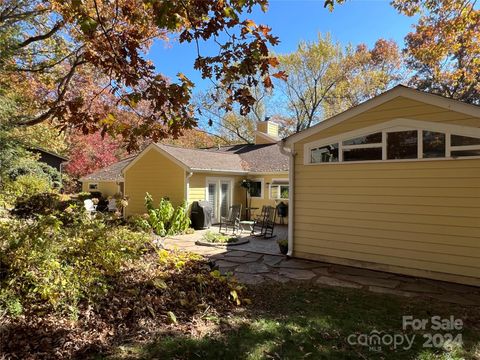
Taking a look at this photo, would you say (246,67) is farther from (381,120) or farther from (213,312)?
(381,120)

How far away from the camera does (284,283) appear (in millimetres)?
6145

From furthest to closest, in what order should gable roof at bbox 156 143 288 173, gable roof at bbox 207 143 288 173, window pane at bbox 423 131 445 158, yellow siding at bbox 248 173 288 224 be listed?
1. gable roof at bbox 207 143 288 173
2. yellow siding at bbox 248 173 288 224
3. gable roof at bbox 156 143 288 173
4. window pane at bbox 423 131 445 158

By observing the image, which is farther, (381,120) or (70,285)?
(381,120)

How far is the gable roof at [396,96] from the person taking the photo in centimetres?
609

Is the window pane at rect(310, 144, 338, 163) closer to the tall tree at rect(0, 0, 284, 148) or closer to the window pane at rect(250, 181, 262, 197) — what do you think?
the tall tree at rect(0, 0, 284, 148)

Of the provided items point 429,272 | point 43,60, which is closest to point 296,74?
point 43,60

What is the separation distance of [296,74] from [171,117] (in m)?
22.9

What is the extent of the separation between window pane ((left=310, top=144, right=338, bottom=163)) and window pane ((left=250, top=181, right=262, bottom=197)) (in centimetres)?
799

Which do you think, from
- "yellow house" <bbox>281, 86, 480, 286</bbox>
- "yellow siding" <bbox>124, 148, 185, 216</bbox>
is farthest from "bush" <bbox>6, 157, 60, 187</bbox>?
"yellow house" <bbox>281, 86, 480, 286</bbox>

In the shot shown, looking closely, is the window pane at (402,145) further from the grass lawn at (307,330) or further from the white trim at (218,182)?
the white trim at (218,182)

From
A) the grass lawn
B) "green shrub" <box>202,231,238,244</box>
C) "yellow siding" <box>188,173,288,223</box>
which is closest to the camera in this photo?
the grass lawn

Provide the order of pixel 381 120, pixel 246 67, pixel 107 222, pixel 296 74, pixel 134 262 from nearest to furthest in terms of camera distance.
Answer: pixel 246 67, pixel 134 262, pixel 107 222, pixel 381 120, pixel 296 74

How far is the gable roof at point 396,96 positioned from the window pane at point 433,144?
1.79ft

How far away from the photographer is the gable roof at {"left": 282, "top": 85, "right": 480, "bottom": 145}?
609cm
